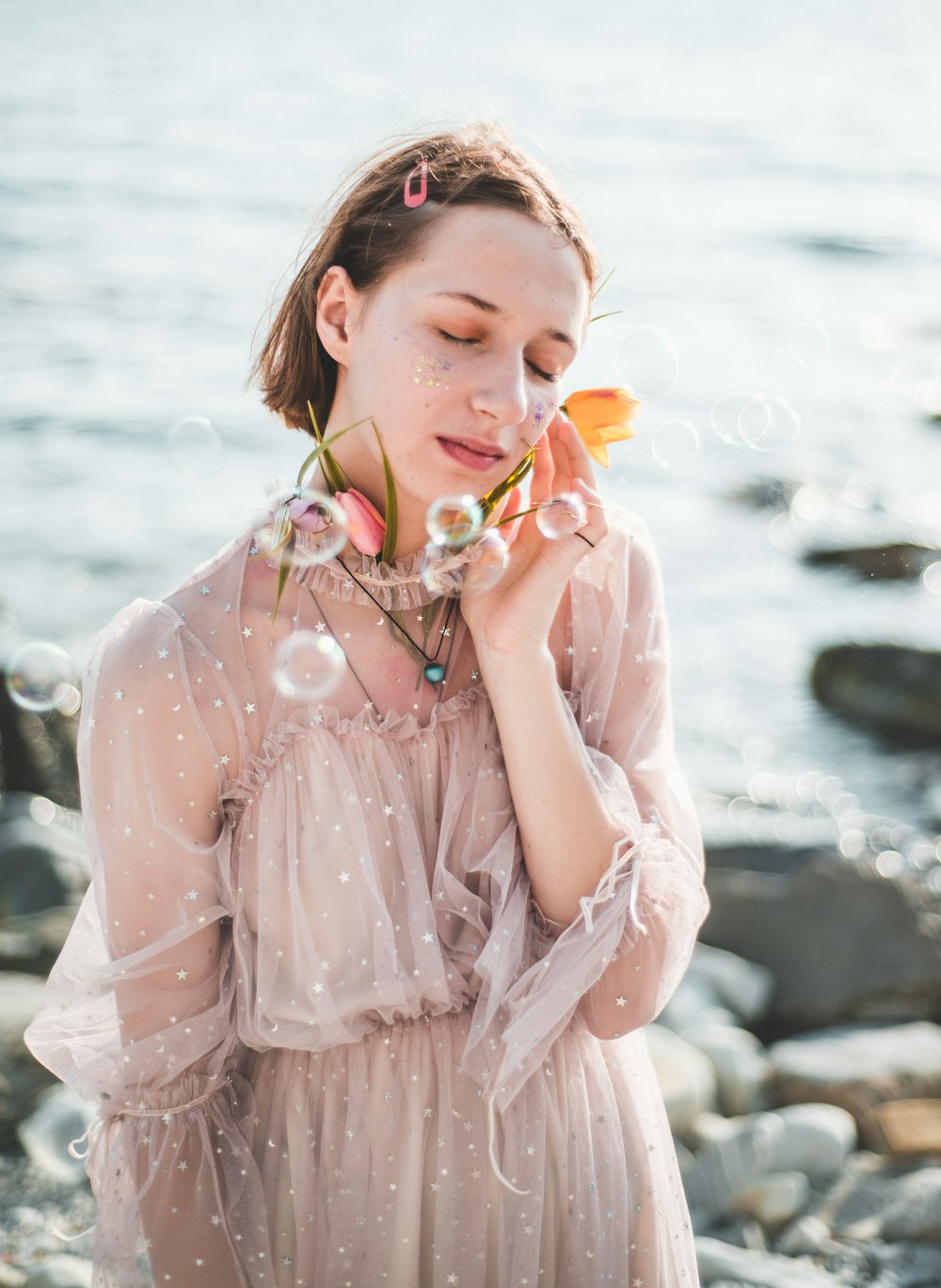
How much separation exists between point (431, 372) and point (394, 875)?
76cm

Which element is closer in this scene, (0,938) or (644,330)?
(644,330)

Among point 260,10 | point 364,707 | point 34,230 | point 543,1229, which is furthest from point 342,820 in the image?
point 260,10

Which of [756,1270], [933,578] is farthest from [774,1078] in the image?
[933,578]

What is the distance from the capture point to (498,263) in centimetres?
200

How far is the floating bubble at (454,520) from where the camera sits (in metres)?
2.06

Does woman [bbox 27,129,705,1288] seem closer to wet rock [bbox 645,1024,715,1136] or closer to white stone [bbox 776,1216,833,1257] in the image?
white stone [bbox 776,1216,833,1257]

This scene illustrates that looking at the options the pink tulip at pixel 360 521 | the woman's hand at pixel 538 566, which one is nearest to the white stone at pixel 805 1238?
the woman's hand at pixel 538 566

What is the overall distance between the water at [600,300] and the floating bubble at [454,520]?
1.96ft

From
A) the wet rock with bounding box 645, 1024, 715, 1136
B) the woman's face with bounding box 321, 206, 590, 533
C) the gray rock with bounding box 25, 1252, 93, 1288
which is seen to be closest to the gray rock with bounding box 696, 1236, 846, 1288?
the wet rock with bounding box 645, 1024, 715, 1136

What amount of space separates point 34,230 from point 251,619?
48.4 ft

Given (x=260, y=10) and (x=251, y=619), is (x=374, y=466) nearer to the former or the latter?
(x=251, y=619)

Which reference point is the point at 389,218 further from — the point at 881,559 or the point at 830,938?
Result: the point at 881,559

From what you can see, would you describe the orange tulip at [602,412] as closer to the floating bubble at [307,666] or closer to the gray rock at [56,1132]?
the floating bubble at [307,666]

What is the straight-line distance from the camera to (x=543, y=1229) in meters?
2.07
